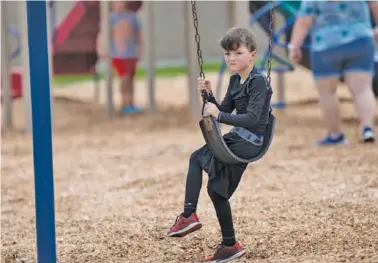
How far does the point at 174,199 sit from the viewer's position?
4.19 m

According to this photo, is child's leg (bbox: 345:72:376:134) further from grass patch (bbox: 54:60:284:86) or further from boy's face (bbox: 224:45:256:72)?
grass patch (bbox: 54:60:284:86)

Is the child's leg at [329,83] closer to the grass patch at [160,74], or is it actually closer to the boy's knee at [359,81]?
the boy's knee at [359,81]

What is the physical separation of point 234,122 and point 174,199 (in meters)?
1.57

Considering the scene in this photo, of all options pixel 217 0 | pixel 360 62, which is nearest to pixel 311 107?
pixel 360 62

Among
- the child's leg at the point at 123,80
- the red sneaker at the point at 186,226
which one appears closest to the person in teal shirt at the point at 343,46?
the red sneaker at the point at 186,226

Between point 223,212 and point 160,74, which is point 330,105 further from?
point 160,74

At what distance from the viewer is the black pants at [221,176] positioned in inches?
108

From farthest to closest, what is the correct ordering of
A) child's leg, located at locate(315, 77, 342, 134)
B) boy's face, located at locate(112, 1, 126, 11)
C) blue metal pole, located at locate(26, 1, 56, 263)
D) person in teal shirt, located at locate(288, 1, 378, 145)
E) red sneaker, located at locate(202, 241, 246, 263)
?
1. boy's face, located at locate(112, 1, 126, 11)
2. child's leg, located at locate(315, 77, 342, 134)
3. person in teal shirt, located at locate(288, 1, 378, 145)
4. red sneaker, located at locate(202, 241, 246, 263)
5. blue metal pole, located at locate(26, 1, 56, 263)

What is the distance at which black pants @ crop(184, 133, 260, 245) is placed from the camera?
2750 millimetres

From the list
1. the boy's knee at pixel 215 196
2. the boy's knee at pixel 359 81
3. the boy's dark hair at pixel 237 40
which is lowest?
the boy's knee at pixel 215 196

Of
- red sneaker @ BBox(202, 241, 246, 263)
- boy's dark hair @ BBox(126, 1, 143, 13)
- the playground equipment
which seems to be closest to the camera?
red sneaker @ BBox(202, 241, 246, 263)

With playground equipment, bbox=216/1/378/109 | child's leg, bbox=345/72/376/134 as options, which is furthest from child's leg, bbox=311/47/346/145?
playground equipment, bbox=216/1/378/109

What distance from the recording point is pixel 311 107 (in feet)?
27.8

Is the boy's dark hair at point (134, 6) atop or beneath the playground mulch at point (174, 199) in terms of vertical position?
atop
